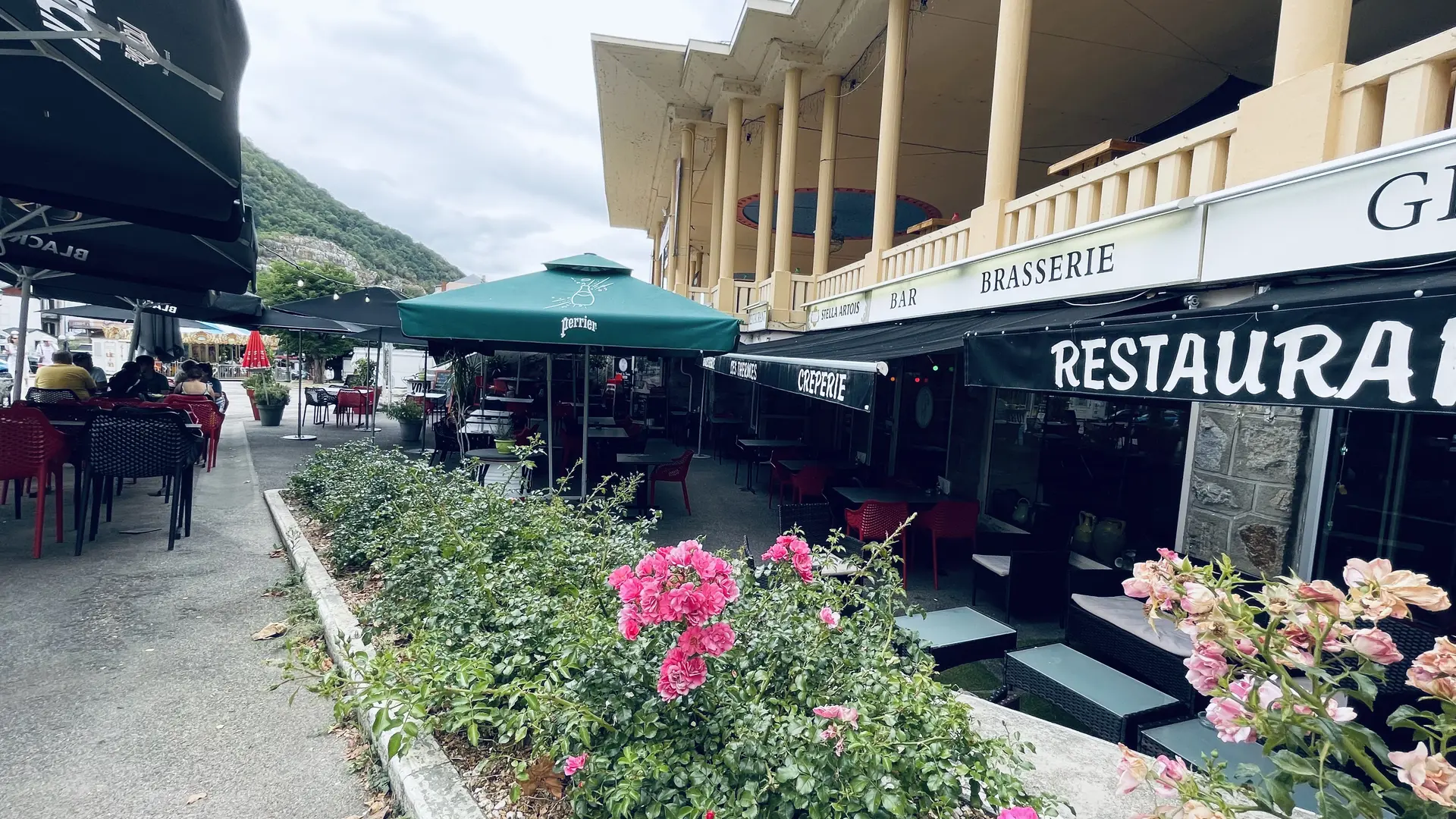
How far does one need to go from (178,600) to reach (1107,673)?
218 inches

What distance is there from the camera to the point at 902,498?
5.81 m

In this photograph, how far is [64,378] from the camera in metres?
7.69

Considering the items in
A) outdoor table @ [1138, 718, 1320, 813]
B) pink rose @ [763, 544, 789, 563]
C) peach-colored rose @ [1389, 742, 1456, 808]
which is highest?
peach-colored rose @ [1389, 742, 1456, 808]

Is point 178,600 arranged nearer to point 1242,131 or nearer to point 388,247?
point 1242,131

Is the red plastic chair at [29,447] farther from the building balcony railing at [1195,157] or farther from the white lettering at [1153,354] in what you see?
the building balcony railing at [1195,157]

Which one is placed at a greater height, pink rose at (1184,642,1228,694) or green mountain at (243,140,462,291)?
green mountain at (243,140,462,291)

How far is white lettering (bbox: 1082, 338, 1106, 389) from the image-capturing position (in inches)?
109

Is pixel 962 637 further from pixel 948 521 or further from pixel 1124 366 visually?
pixel 948 521

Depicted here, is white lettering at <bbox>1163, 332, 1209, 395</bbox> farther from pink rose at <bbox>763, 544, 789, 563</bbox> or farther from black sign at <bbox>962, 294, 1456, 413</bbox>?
pink rose at <bbox>763, 544, 789, 563</bbox>

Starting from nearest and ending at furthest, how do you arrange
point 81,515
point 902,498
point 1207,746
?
point 1207,746, point 81,515, point 902,498

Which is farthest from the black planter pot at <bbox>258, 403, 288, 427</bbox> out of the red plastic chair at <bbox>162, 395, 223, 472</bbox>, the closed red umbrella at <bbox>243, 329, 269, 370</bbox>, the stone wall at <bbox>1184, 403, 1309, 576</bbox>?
the stone wall at <bbox>1184, 403, 1309, 576</bbox>

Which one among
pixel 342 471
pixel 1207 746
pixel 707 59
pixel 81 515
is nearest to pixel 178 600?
pixel 81 515

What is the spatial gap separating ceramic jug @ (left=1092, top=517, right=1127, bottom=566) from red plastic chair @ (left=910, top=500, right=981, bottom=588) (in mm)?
999

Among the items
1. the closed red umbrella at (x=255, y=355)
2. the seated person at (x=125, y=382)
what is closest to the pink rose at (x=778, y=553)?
the seated person at (x=125, y=382)
